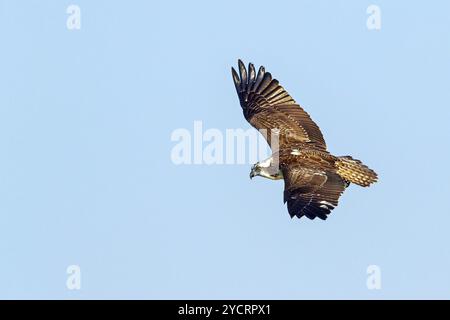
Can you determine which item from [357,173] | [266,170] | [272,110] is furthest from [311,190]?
[272,110]

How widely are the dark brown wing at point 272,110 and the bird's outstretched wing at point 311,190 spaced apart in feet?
5.12

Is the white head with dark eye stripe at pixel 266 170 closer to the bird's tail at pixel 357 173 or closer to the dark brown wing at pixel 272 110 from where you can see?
the dark brown wing at pixel 272 110

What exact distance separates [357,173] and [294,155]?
1343mm

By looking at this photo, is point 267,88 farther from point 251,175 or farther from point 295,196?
point 295,196

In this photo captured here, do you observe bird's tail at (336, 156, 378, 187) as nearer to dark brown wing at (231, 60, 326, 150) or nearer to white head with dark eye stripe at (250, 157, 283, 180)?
dark brown wing at (231, 60, 326, 150)

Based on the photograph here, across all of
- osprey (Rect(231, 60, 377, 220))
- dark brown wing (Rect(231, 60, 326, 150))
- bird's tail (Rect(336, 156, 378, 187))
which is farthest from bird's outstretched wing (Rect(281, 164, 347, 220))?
dark brown wing (Rect(231, 60, 326, 150))

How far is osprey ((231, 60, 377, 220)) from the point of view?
24984 millimetres

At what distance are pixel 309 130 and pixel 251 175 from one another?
1803 millimetres

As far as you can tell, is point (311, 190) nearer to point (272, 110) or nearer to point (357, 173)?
point (357, 173)

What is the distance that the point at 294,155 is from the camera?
88.2 ft

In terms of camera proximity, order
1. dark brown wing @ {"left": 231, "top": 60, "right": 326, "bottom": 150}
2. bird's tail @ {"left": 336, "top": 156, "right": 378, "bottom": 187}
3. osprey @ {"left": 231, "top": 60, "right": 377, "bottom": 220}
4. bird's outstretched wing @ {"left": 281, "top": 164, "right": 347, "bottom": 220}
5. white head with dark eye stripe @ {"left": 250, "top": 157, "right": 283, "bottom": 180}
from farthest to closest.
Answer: dark brown wing @ {"left": 231, "top": 60, "right": 326, "bottom": 150} < white head with dark eye stripe @ {"left": 250, "top": 157, "right": 283, "bottom": 180} < bird's tail @ {"left": 336, "top": 156, "right": 378, "bottom": 187} < osprey @ {"left": 231, "top": 60, "right": 377, "bottom": 220} < bird's outstretched wing @ {"left": 281, "top": 164, "right": 347, "bottom": 220}
